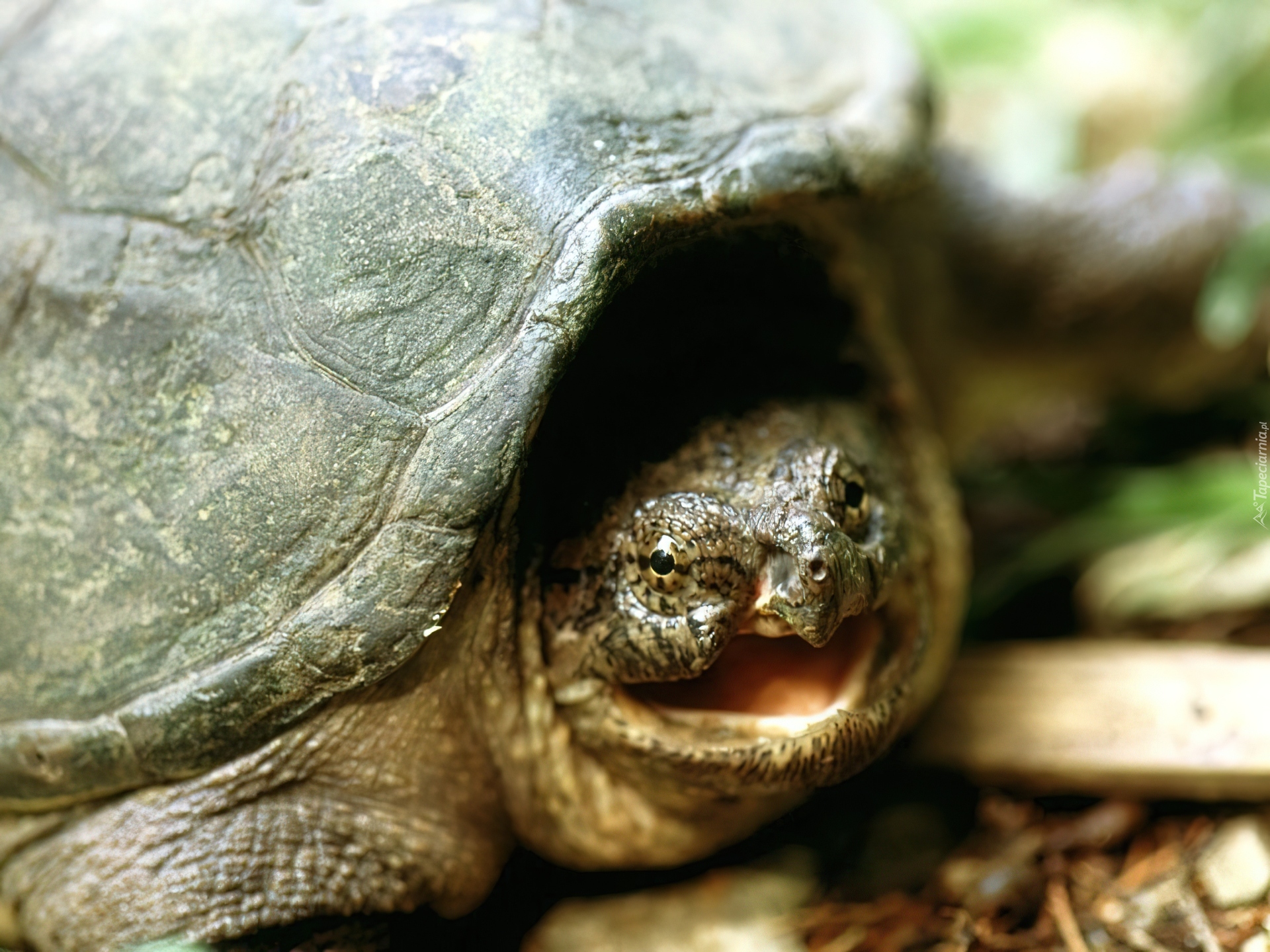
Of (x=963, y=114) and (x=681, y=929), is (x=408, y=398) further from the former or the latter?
(x=963, y=114)

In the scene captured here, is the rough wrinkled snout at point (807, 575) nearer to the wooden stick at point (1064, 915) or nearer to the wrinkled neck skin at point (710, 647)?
the wrinkled neck skin at point (710, 647)

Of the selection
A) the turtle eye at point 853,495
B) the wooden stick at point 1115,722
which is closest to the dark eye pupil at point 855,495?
the turtle eye at point 853,495

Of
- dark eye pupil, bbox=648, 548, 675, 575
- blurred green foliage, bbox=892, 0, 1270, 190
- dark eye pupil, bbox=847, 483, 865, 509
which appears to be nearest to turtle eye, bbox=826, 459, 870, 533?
dark eye pupil, bbox=847, 483, 865, 509

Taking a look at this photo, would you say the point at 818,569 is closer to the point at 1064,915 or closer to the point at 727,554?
the point at 727,554

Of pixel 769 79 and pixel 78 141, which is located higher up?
pixel 78 141

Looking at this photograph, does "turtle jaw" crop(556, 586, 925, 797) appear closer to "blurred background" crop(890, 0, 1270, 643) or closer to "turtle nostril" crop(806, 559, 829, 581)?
"turtle nostril" crop(806, 559, 829, 581)

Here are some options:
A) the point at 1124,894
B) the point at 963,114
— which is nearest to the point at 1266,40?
the point at 963,114
